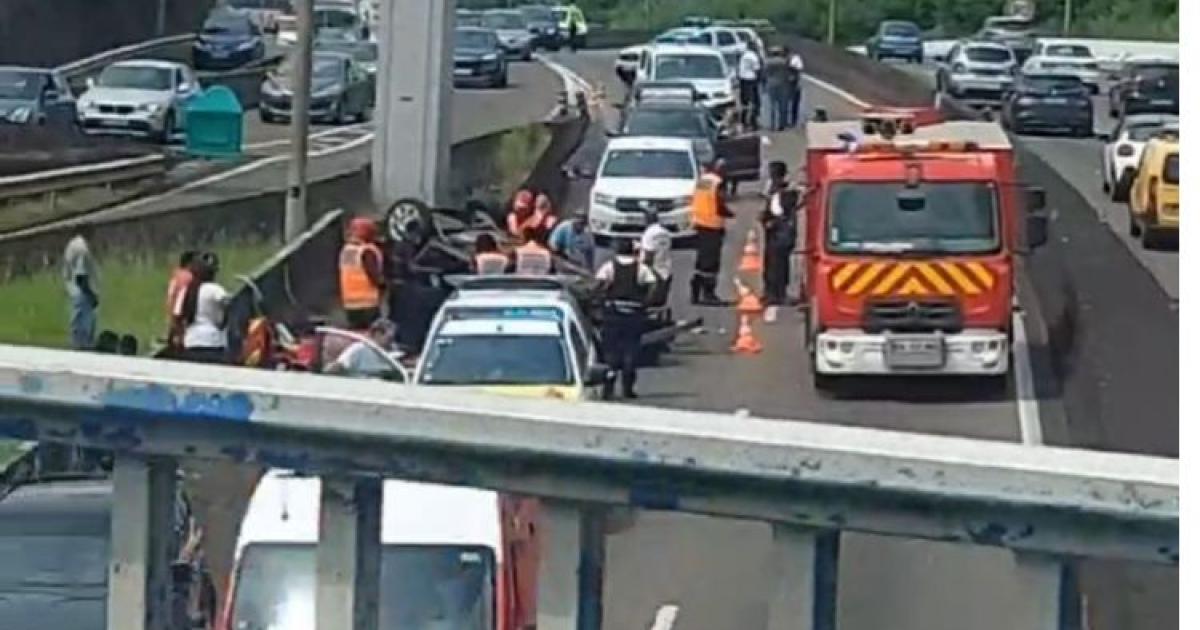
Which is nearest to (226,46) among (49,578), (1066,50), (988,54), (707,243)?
(988,54)

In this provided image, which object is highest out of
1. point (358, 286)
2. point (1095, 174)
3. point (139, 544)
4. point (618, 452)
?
point (618, 452)

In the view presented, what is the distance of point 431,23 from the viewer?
41.8 meters

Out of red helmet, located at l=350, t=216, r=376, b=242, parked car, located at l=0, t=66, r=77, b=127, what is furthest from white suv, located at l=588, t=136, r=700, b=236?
parked car, located at l=0, t=66, r=77, b=127

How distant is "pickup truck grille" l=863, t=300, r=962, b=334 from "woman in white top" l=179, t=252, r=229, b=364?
22.4 ft

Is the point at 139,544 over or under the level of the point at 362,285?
over

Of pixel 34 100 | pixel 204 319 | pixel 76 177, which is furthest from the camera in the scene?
pixel 34 100

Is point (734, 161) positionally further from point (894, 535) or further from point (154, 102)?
point (894, 535)

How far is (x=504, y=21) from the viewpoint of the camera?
9256cm

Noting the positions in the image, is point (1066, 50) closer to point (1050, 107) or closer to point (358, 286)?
point (1050, 107)

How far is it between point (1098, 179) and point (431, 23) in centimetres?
1774

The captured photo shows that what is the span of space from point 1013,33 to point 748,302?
75.1 metres

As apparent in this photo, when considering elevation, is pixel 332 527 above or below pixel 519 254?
above

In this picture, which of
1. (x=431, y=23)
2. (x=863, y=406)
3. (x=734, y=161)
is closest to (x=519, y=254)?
(x=863, y=406)

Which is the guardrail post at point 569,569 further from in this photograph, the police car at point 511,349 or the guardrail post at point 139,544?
the police car at point 511,349
